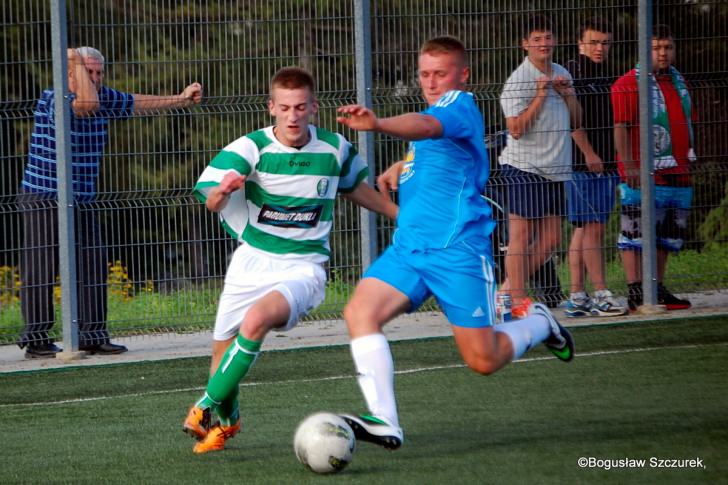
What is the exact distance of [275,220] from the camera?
6.04 meters

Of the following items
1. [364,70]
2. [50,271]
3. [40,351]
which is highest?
[364,70]

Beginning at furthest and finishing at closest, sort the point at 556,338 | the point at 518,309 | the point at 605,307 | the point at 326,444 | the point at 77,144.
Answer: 1. the point at 605,307
2. the point at 518,309
3. the point at 77,144
4. the point at 556,338
5. the point at 326,444

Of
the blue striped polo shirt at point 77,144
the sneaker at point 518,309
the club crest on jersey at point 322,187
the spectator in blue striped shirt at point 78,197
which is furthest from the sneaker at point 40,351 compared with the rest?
the club crest on jersey at point 322,187

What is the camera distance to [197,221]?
384 inches

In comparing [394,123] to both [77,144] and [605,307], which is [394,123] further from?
[605,307]

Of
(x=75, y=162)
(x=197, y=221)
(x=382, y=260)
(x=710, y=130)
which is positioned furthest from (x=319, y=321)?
(x=382, y=260)

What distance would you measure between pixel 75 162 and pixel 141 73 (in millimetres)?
904

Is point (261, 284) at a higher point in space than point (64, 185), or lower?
lower

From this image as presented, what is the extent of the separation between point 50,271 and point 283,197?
3.82 metres

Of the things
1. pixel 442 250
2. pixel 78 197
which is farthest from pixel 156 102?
pixel 442 250

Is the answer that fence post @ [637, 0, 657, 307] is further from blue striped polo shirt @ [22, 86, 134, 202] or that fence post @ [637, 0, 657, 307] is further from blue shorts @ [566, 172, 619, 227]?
blue striped polo shirt @ [22, 86, 134, 202]

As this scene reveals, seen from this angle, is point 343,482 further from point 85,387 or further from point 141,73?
point 141,73

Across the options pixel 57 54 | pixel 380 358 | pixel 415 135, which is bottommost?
pixel 380 358

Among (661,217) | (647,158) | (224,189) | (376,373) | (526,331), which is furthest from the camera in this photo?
(661,217)
